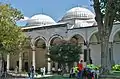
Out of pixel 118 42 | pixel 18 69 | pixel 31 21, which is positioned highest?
pixel 31 21

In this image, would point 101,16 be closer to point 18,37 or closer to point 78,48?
point 18,37

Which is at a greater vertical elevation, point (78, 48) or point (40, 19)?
point (40, 19)

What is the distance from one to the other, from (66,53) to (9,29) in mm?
7530

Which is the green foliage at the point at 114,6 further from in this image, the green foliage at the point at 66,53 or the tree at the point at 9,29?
the green foliage at the point at 66,53

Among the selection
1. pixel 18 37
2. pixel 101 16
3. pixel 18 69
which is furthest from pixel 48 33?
pixel 101 16

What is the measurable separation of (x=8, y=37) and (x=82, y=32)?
1338 cm

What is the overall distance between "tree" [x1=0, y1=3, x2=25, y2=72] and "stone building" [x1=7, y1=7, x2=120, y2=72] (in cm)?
1103

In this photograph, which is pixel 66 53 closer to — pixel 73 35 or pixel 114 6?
pixel 73 35

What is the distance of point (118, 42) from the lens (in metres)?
39.3

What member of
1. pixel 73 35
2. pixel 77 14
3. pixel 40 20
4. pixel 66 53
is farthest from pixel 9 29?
pixel 40 20

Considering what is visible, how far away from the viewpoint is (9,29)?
27.9m

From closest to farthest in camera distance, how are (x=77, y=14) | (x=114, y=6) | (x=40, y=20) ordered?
(x=114, y=6)
(x=77, y=14)
(x=40, y=20)

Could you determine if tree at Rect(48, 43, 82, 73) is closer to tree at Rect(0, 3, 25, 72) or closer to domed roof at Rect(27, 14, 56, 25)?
tree at Rect(0, 3, 25, 72)

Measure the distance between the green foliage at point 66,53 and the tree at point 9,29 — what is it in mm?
4958
